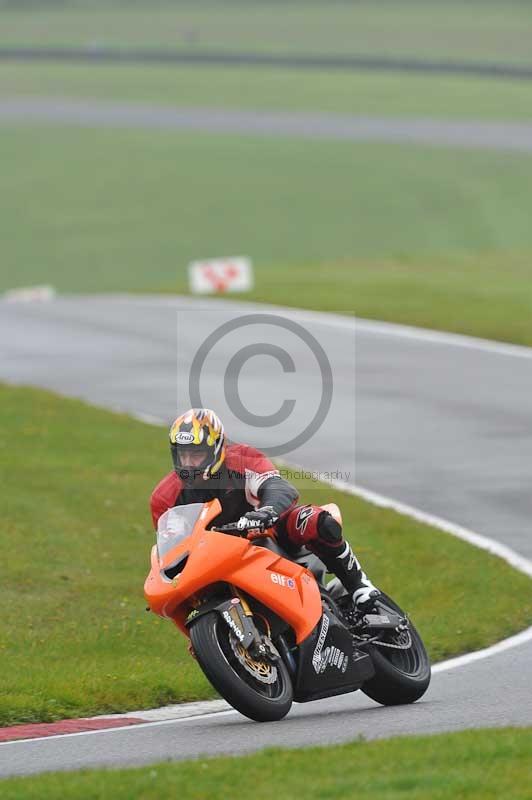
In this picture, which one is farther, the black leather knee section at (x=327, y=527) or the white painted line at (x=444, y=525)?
the white painted line at (x=444, y=525)

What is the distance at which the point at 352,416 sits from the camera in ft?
69.7

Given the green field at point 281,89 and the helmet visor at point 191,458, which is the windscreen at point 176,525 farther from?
the green field at point 281,89

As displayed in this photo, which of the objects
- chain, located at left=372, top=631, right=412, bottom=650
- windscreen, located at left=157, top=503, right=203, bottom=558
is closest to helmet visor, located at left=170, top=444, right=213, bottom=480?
windscreen, located at left=157, top=503, right=203, bottom=558

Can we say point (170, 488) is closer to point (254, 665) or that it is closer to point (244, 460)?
point (244, 460)

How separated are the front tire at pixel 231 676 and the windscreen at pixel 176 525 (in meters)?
0.48

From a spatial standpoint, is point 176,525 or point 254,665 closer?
point 254,665

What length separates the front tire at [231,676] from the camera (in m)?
8.57

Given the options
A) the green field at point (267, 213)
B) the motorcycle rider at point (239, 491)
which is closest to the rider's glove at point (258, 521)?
the motorcycle rider at point (239, 491)

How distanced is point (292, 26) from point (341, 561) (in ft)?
208

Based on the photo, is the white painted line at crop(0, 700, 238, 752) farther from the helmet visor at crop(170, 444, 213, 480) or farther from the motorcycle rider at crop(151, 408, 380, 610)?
the helmet visor at crop(170, 444, 213, 480)

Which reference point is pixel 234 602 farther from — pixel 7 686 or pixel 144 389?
pixel 144 389

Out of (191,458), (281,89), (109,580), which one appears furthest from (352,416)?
(281,89)

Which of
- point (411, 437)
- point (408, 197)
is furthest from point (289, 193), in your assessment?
point (411, 437)

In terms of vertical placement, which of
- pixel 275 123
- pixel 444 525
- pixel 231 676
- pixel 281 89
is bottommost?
pixel 444 525
